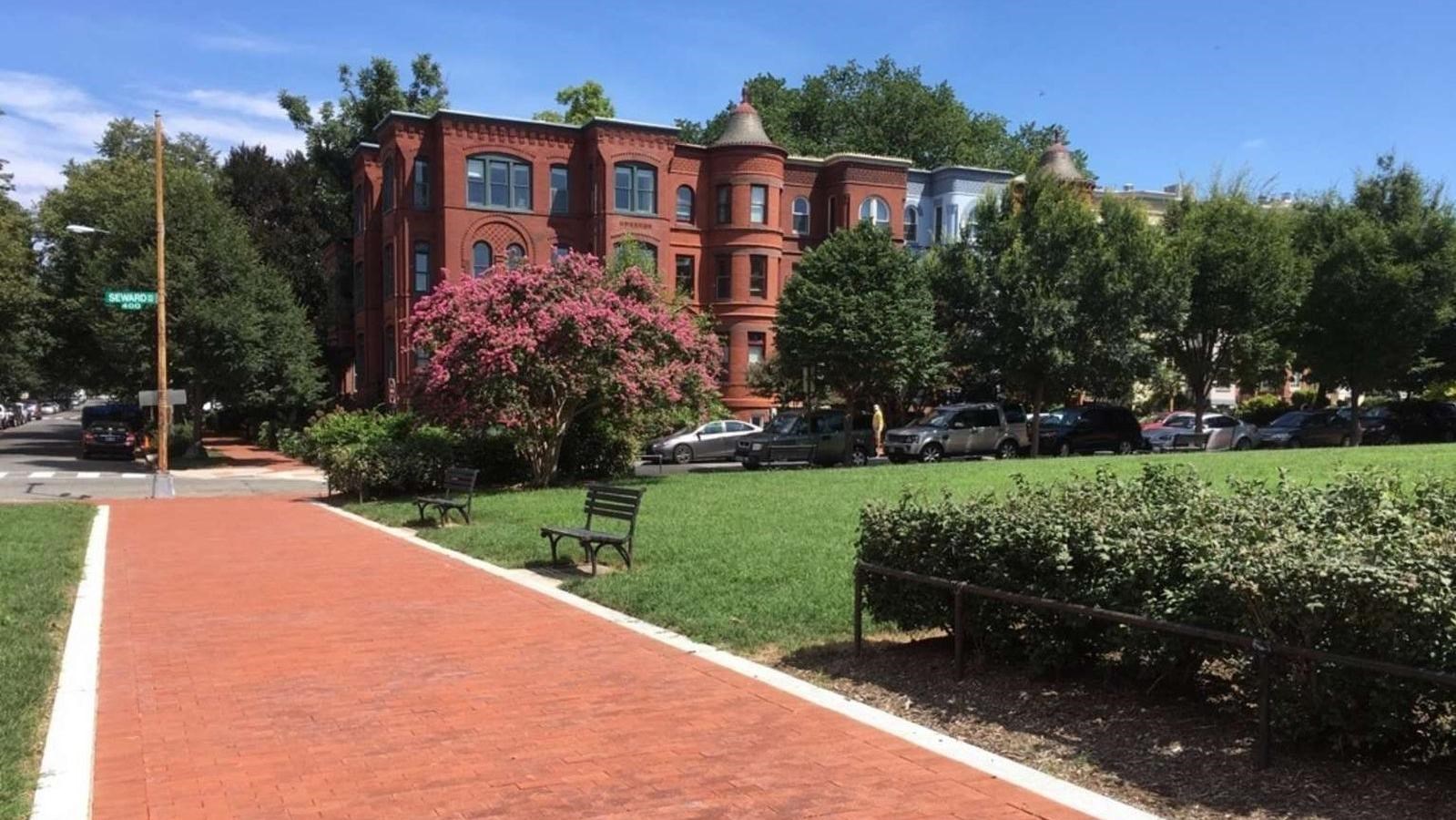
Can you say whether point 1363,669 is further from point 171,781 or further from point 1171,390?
point 1171,390

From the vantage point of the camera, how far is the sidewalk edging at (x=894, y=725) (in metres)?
4.50

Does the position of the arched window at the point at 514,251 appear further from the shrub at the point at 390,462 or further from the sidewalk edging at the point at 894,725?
the sidewalk edging at the point at 894,725

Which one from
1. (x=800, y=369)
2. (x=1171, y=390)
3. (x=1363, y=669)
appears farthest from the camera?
(x=1171, y=390)

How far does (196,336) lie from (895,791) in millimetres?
36095

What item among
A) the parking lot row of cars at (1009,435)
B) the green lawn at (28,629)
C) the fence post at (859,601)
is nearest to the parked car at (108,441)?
the parking lot row of cars at (1009,435)

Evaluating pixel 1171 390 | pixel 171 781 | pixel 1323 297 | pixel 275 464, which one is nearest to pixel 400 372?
pixel 275 464

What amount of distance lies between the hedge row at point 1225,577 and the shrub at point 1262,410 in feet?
151

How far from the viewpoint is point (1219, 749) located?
4922 mm

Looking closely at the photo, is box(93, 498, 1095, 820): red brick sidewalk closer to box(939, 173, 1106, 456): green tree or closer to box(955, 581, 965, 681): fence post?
box(955, 581, 965, 681): fence post

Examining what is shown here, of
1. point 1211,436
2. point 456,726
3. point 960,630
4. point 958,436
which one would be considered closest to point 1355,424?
point 1211,436

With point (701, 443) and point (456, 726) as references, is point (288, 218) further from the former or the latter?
point (456, 726)

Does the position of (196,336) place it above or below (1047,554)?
above

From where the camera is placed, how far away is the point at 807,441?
2909 centimetres

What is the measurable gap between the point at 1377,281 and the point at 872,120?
129 feet
